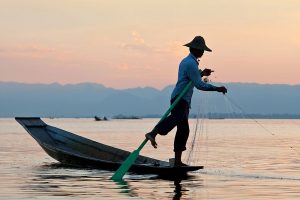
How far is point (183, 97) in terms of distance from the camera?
45.8 feet

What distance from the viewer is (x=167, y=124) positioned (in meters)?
13.8

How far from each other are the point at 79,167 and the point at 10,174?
Answer: 1876 millimetres

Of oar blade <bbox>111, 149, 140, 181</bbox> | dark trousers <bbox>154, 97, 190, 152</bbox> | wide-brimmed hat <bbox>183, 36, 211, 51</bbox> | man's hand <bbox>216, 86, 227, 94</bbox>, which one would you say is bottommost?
oar blade <bbox>111, 149, 140, 181</bbox>

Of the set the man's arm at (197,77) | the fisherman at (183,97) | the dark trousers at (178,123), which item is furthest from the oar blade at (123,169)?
the man's arm at (197,77)

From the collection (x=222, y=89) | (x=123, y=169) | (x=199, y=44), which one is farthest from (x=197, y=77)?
(x=123, y=169)

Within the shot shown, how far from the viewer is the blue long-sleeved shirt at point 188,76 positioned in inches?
539

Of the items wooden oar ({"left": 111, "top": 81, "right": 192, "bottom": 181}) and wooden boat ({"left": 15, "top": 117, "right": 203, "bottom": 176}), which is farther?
wooden boat ({"left": 15, "top": 117, "right": 203, "bottom": 176})

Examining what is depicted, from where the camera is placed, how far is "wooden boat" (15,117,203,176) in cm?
1441

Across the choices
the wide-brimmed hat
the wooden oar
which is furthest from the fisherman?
the wooden oar

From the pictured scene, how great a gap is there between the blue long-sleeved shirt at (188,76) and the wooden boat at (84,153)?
4.67 feet

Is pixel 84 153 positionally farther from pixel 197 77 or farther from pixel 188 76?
pixel 197 77

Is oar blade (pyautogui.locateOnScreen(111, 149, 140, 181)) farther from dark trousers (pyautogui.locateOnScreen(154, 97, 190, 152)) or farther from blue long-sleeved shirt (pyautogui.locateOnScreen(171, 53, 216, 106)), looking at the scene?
blue long-sleeved shirt (pyautogui.locateOnScreen(171, 53, 216, 106))

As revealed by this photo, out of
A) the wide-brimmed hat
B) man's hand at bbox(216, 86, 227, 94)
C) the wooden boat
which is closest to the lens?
man's hand at bbox(216, 86, 227, 94)

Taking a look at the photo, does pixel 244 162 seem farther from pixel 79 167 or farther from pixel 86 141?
pixel 79 167
